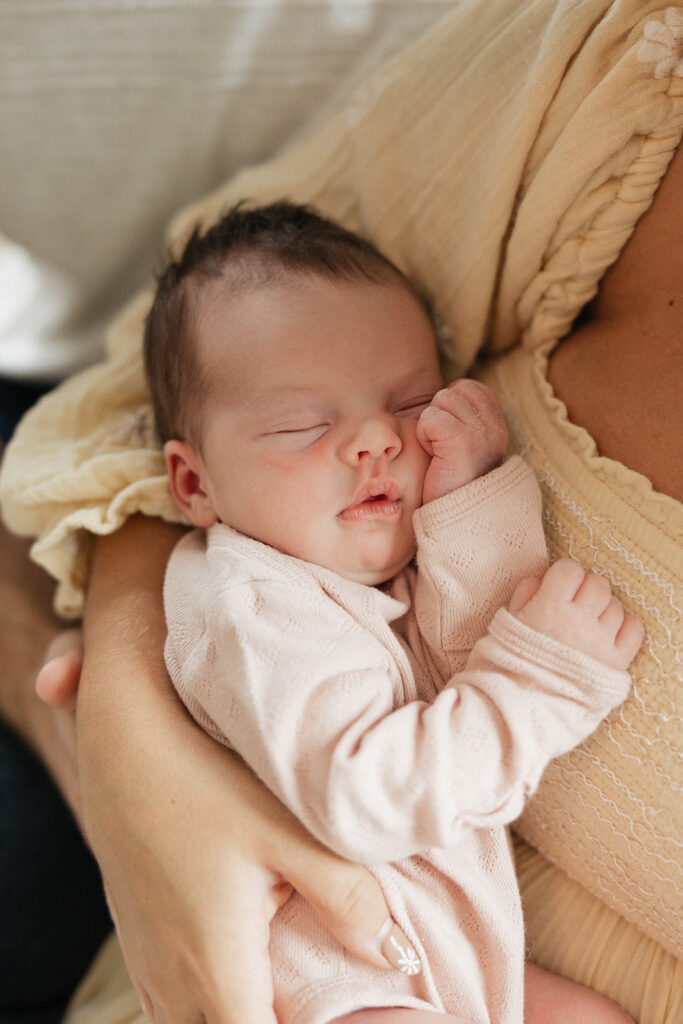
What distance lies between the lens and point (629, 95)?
0.95 meters

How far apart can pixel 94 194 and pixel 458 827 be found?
4.22 feet

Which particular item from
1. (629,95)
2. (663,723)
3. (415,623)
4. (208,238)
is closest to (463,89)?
(629,95)

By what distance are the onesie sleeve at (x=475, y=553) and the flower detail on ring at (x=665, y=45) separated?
47 cm

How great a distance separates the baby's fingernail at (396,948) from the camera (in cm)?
87

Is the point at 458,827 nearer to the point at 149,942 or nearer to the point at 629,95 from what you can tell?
the point at 149,942

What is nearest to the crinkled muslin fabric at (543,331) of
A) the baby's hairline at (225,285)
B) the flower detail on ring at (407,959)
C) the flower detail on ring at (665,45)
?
the flower detail on ring at (665,45)

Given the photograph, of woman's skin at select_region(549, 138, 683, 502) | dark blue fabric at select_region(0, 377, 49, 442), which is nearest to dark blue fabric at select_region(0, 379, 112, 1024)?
dark blue fabric at select_region(0, 377, 49, 442)

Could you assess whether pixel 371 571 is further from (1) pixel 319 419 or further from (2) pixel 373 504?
(1) pixel 319 419

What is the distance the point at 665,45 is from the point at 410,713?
0.76 metres

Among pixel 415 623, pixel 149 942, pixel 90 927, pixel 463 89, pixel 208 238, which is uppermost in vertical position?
pixel 463 89

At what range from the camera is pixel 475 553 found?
968mm

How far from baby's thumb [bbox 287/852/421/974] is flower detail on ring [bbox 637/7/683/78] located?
0.90m

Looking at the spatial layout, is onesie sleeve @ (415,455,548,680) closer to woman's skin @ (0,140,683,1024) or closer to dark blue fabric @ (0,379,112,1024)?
woman's skin @ (0,140,683,1024)

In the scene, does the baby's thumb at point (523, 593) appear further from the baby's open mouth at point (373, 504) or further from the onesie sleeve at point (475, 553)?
the baby's open mouth at point (373, 504)
